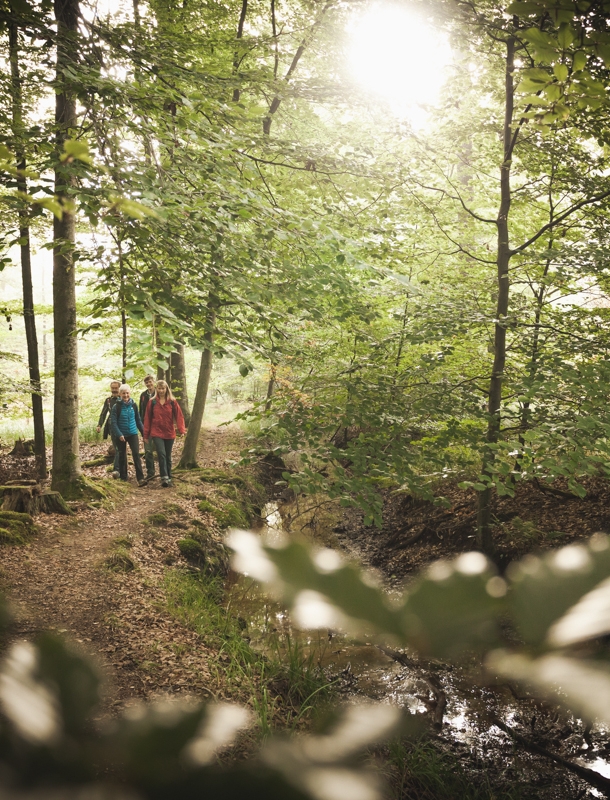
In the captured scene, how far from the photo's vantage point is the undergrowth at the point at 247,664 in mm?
3742

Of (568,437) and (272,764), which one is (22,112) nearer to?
(568,437)

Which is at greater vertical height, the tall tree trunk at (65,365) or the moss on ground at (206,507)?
the tall tree trunk at (65,365)

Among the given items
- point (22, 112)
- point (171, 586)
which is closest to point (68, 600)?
point (171, 586)

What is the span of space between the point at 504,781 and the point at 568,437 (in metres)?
2.48

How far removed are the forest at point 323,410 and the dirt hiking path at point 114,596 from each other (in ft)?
0.11

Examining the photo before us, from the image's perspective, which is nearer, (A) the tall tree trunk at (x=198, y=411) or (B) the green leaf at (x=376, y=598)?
(B) the green leaf at (x=376, y=598)

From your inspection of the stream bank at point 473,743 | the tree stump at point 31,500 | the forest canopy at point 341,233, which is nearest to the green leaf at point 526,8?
the forest canopy at point 341,233

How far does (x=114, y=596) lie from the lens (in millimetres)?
4652

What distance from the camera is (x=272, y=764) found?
211 millimetres

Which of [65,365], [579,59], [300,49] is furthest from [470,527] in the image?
[300,49]

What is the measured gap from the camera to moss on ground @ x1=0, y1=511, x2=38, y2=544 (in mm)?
5285

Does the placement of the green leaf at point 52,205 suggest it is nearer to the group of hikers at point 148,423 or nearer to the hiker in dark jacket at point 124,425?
the group of hikers at point 148,423

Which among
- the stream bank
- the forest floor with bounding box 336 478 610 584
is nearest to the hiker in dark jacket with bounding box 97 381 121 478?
the forest floor with bounding box 336 478 610 584

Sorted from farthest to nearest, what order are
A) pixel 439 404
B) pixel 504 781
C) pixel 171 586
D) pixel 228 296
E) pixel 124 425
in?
pixel 124 425 < pixel 171 586 < pixel 439 404 < pixel 228 296 < pixel 504 781
